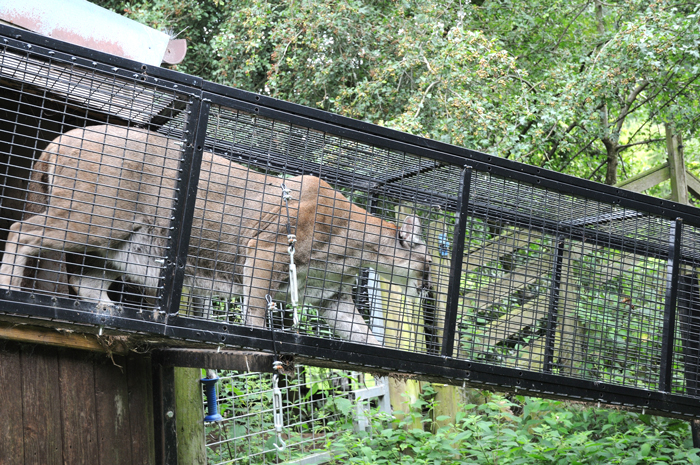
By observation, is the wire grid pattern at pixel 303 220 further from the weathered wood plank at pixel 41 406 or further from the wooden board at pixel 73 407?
the weathered wood plank at pixel 41 406

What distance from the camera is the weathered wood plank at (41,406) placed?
139 inches

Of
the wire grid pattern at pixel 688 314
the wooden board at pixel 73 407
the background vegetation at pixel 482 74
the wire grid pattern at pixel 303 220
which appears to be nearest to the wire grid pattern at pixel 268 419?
the background vegetation at pixel 482 74

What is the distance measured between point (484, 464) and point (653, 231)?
78.4 inches

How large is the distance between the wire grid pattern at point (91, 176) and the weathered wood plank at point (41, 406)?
0.38m

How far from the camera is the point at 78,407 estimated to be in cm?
372

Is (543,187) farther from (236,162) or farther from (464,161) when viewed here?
(236,162)

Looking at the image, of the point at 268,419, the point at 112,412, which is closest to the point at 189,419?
the point at 112,412

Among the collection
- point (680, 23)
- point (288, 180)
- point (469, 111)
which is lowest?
point (288, 180)

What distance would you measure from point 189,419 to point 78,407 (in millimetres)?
811

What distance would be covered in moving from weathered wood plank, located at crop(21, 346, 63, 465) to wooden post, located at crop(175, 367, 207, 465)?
0.81 meters

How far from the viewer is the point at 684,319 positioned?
471 centimetres

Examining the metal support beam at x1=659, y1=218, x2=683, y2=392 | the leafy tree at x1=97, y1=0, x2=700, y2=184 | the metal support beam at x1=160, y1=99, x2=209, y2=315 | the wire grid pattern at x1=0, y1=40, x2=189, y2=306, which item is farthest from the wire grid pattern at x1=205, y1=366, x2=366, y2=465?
the leafy tree at x1=97, y1=0, x2=700, y2=184

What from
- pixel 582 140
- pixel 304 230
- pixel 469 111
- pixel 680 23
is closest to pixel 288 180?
pixel 304 230

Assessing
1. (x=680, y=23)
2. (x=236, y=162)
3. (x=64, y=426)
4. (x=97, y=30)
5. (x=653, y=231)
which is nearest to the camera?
(x=64, y=426)
